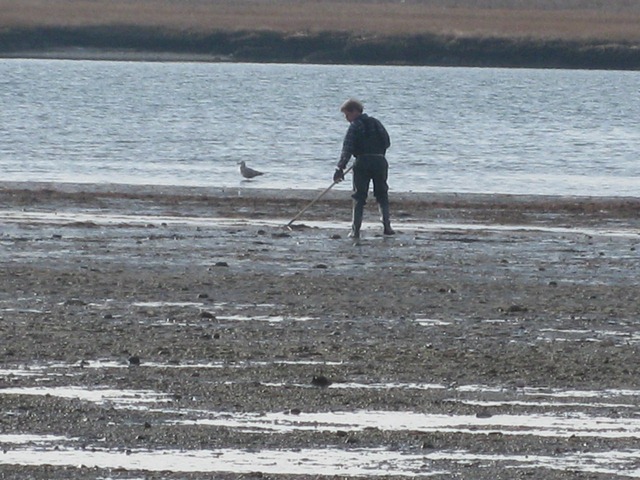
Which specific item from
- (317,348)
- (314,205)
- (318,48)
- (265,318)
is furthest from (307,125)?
(318,48)

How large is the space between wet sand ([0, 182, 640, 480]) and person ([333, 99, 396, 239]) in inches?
13.5

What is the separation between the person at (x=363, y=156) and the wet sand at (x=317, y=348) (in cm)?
34

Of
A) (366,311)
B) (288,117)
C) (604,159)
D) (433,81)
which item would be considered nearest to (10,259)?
(366,311)

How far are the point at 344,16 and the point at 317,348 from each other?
82292 mm

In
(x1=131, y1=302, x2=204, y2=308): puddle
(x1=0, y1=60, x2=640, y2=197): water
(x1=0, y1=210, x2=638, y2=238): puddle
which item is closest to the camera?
(x1=131, y1=302, x2=204, y2=308): puddle

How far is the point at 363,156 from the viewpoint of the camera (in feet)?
56.9

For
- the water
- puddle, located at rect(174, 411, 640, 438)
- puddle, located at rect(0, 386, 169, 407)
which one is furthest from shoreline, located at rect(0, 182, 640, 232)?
puddle, located at rect(174, 411, 640, 438)

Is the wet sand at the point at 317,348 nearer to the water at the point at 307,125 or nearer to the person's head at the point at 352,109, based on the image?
the person's head at the point at 352,109

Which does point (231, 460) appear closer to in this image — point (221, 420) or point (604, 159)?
point (221, 420)

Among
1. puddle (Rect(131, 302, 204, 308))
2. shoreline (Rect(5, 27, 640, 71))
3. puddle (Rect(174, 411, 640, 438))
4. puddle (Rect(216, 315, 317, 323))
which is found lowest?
shoreline (Rect(5, 27, 640, 71))

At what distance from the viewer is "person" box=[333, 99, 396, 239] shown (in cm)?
1705

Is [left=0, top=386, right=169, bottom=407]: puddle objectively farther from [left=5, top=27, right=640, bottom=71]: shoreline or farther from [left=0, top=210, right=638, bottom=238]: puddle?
[left=5, top=27, right=640, bottom=71]: shoreline

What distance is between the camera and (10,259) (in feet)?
47.8

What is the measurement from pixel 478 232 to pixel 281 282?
5267mm
